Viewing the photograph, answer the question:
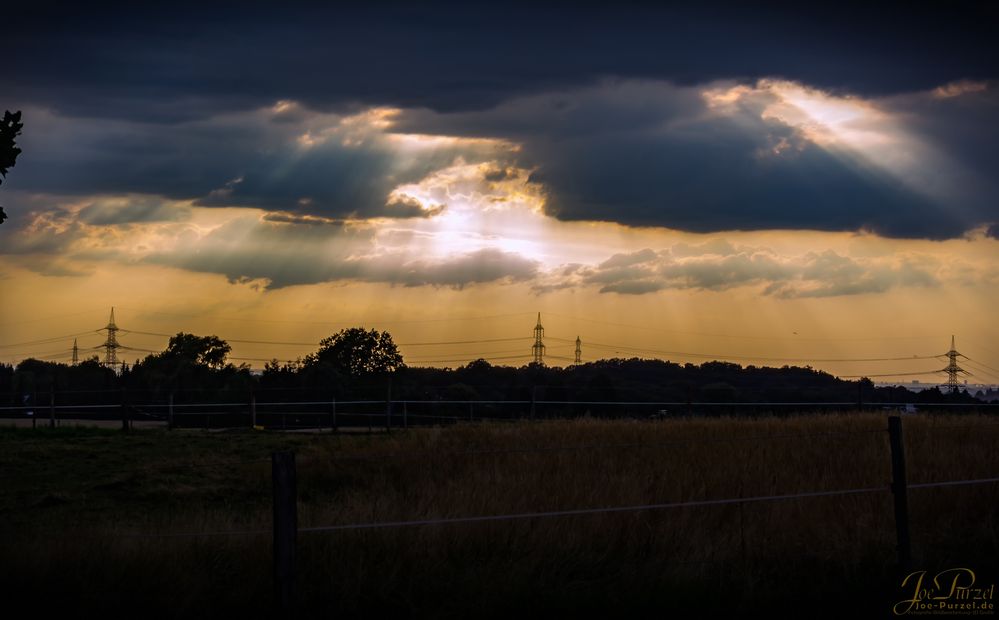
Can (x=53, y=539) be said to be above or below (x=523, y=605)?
above

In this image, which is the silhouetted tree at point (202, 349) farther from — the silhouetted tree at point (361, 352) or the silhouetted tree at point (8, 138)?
the silhouetted tree at point (8, 138)

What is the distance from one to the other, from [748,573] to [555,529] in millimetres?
2241

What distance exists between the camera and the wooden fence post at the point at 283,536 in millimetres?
8859

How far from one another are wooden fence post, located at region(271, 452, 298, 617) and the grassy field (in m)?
0.51

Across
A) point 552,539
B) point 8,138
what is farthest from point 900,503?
point 8,138

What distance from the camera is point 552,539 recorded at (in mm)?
11453

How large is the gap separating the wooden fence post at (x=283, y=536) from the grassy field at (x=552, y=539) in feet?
1.68

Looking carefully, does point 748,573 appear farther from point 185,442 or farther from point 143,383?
point 143,383

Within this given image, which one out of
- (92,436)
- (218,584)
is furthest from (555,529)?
(92,436)

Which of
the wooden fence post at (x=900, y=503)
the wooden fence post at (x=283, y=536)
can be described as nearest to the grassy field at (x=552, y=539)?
the wooden fence post at (x=900, y=503)

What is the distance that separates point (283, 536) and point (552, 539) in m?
3.54

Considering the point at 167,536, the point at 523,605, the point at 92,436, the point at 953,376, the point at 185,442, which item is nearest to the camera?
the point at 523,605

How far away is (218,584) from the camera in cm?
985

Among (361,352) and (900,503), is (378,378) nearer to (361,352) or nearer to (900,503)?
(361,352)
